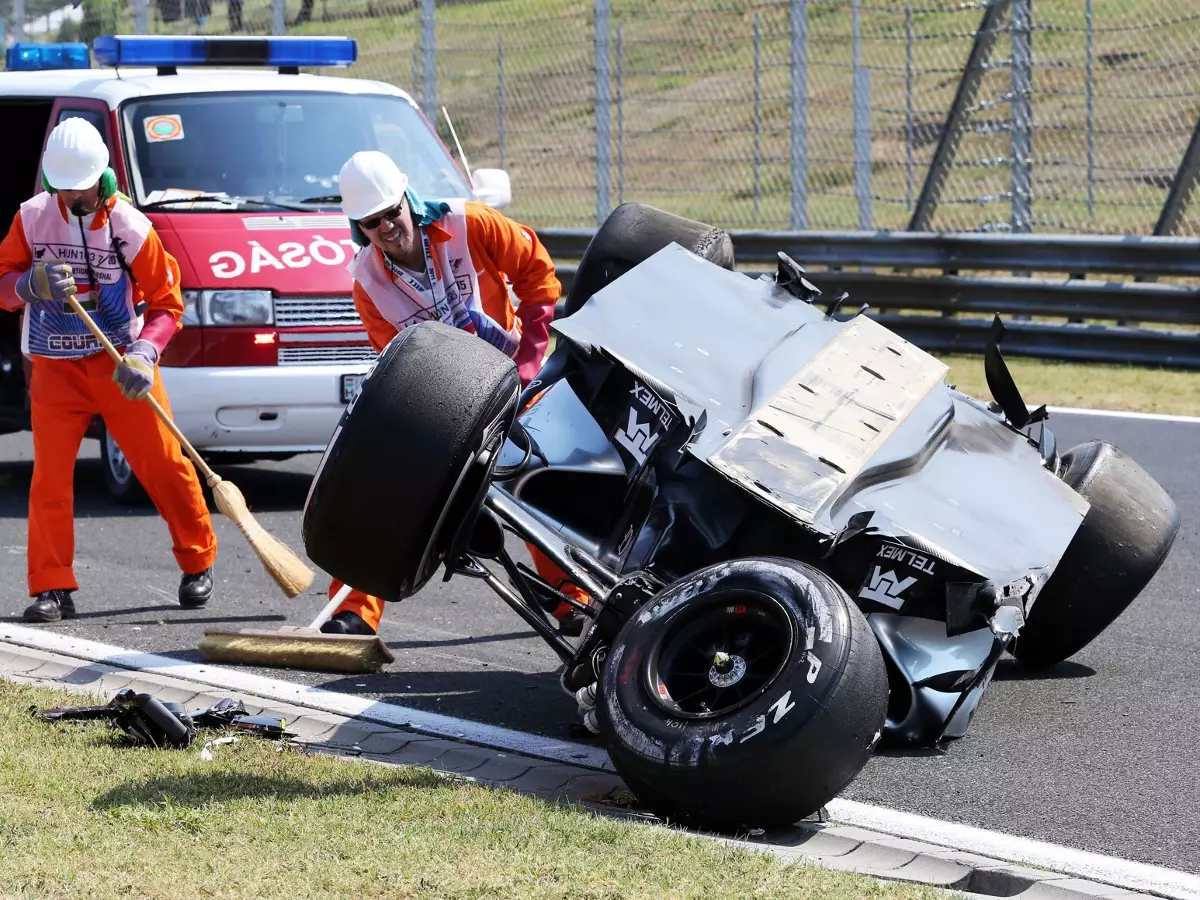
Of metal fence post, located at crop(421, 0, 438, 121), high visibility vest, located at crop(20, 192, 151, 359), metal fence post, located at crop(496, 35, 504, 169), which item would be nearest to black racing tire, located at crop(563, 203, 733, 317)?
high visibility vest, located at crop(20, 192, 151, 359)

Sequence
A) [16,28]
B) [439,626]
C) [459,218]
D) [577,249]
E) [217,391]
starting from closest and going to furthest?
[459,218] → [439,626] → [217,391] → [577,249] → [16,28]

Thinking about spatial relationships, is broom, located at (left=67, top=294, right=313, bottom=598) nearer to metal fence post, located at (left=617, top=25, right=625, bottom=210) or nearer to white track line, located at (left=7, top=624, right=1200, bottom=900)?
white track line, located at (left=7, top=624, right=1200, bottom=900)

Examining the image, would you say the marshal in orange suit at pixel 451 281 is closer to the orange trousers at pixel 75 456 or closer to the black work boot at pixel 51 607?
the orange trousers at pixel 75 456

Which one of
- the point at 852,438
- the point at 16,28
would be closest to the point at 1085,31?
the point at 852,438

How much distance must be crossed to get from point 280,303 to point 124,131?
1299mm

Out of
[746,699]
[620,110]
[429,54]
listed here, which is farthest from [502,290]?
[429,54]

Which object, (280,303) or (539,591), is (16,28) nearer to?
(280,303)

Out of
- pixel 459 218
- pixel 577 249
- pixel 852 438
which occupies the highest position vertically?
pixel 459 218

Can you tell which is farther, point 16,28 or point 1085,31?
point 16,28

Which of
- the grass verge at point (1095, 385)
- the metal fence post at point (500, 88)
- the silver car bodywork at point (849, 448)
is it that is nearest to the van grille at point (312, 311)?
the silver car bodywork at point (849, 448)

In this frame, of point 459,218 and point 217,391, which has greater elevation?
point 459,218

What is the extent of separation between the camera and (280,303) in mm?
9141

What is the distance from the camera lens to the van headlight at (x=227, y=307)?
29.6 feet

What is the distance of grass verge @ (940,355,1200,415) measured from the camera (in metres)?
11.8
